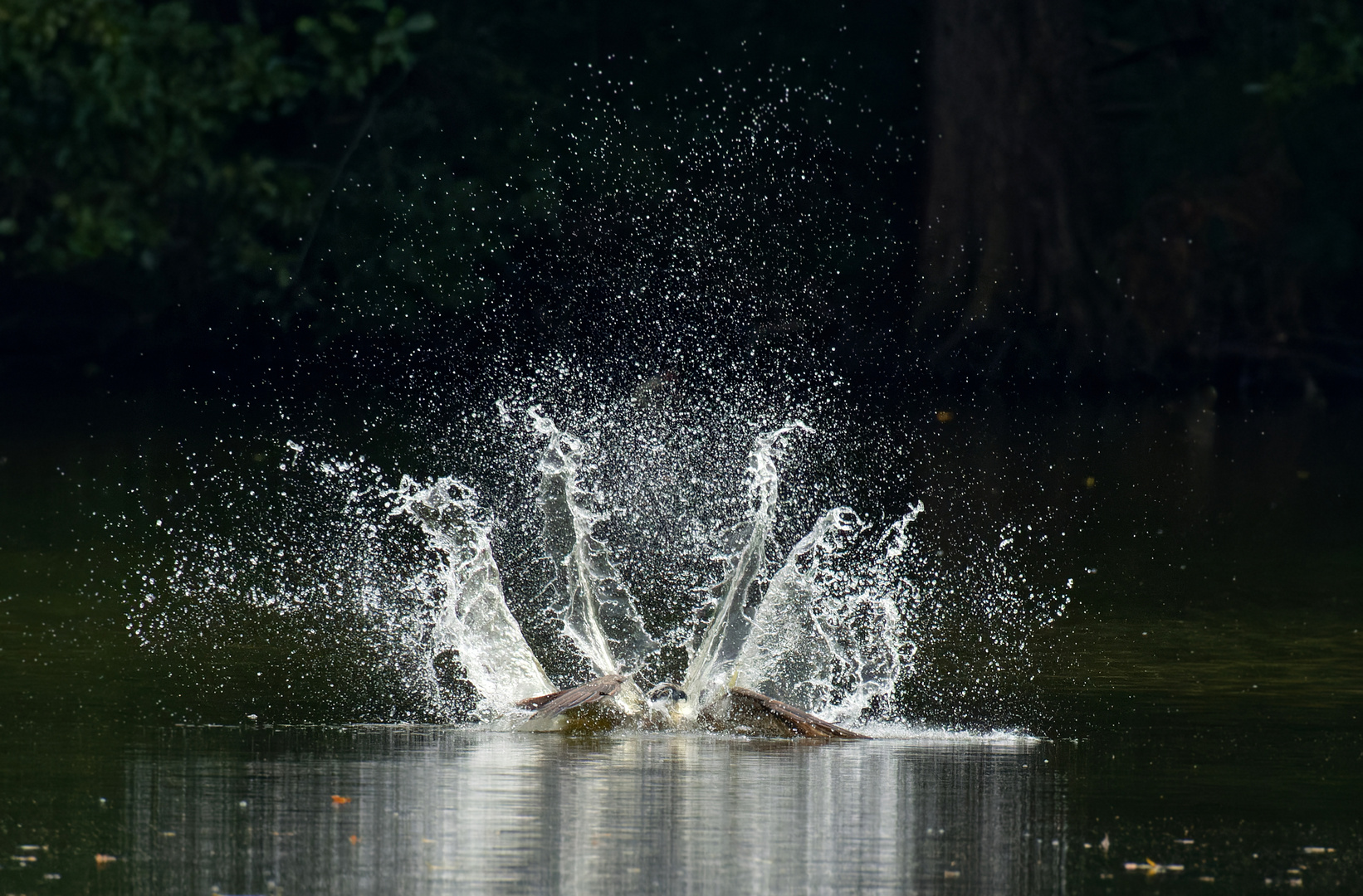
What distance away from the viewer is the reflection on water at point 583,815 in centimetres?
545

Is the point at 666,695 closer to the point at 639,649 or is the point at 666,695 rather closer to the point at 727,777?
the point at 639,649

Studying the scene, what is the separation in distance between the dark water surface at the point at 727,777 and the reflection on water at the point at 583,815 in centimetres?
2

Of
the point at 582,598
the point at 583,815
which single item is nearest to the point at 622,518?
the point at 582,598

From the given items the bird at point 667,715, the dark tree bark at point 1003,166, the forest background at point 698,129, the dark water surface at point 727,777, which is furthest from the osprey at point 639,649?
the dark tree bark at point 1003,166

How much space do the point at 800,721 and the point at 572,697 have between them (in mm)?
754

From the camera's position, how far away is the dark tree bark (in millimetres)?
28453

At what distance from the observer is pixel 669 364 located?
27.9 meters

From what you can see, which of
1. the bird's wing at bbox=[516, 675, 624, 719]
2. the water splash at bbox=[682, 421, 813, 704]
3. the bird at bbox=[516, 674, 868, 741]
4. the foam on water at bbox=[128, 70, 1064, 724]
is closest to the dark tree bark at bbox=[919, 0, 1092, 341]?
the foam on water at bbox=[128, 70, 1064, 724]

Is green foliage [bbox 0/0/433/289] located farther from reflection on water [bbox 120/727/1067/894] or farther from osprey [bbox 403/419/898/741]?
reflection on water [bbox 120/727/1067/894]

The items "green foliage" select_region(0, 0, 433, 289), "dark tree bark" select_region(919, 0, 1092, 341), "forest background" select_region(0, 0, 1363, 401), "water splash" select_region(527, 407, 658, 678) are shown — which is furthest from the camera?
"dark tree bark" select_region(919, 0, 1092, 341)

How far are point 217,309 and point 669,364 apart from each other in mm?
7165

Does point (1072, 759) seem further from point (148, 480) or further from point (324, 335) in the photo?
point (324, 335)

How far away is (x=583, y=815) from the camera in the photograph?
20.4 ft

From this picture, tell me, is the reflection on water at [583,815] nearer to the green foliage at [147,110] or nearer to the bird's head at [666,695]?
the bird's head at [666,695]
